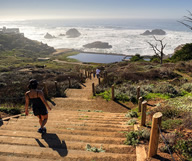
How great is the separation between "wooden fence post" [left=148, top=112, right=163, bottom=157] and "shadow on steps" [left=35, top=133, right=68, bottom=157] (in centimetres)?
202

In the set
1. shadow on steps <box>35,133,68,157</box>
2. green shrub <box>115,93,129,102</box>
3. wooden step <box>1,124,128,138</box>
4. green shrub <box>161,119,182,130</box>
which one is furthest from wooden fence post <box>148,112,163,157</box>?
green shrub <box>115,93,129,102</box>

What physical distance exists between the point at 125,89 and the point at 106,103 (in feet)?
6.98

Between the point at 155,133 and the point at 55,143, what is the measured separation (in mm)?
2642

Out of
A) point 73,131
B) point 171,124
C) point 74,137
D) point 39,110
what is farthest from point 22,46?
point 171,124

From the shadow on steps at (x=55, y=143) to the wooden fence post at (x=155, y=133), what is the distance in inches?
79.4

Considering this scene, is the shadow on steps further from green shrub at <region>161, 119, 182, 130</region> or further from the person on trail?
green shrub at <region>161, 119, 182, 130</region>

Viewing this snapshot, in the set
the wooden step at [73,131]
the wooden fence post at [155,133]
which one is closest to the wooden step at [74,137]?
the wooden step at [73,131]

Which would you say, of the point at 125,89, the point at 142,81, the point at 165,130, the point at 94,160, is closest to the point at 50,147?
the point at 94,160

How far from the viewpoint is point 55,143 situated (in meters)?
4.57

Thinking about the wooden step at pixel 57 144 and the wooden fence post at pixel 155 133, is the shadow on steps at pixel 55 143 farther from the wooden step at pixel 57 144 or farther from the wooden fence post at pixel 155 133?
the wooden fence post at pixel 155 133

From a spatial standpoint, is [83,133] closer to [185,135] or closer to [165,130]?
[165,130]

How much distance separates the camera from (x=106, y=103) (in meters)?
10.7

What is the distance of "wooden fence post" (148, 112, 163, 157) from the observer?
3594 millimetres

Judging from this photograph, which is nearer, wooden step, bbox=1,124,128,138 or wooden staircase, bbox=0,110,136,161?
wooden staircase, bbox=0,110,136,161
